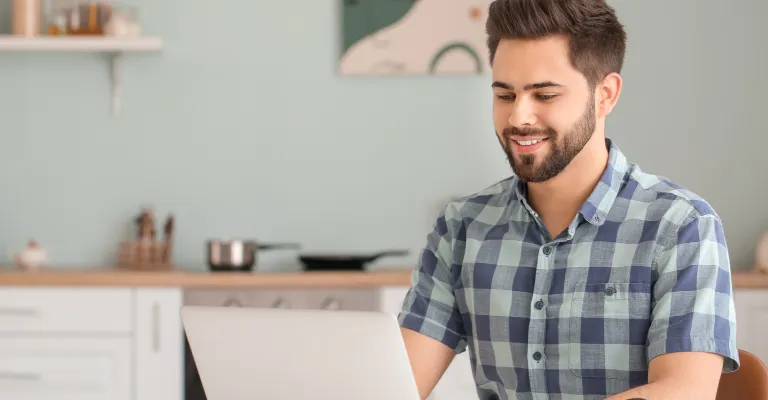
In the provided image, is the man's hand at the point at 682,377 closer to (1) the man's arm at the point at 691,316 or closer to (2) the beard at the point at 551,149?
(1) the man's arm at the point at 691,316

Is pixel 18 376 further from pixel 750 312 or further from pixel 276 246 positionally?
pixel 750 312

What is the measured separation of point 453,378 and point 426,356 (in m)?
1.56

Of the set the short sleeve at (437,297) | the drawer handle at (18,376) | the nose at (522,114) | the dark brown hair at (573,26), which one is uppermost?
the dark brown hair at (573,26)

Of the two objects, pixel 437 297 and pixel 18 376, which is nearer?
pixel 437 297

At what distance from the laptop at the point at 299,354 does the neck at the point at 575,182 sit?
511 millimetres

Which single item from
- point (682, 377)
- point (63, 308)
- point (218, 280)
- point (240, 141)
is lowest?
point (63, 308)

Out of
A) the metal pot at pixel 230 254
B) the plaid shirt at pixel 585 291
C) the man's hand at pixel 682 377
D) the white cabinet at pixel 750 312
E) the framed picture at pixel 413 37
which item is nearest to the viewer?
the man's hand at pixel 682 377

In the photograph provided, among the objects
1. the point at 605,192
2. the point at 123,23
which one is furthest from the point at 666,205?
the point at 123,23

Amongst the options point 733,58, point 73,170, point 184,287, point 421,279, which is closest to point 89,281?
point 184,287

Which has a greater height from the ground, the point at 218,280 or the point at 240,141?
the point at 240,141

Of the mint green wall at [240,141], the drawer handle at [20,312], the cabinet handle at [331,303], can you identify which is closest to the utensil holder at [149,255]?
the mint green wall at [240,141]

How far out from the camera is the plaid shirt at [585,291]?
145cm

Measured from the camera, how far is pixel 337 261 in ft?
11.2

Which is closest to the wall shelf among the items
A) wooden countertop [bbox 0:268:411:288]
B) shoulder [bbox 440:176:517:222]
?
wooden countertop [bbox 0:268:411:288]
